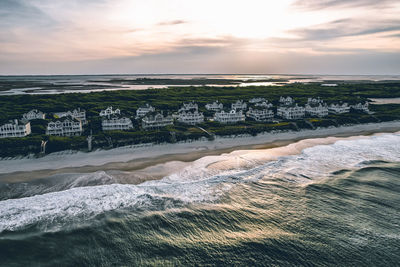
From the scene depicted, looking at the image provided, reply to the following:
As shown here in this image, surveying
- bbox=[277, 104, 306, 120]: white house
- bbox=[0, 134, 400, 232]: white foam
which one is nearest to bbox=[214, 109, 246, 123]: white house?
bbox=[277, 104, 306, 120]: white house

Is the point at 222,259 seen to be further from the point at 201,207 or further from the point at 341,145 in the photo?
the point at 341,145

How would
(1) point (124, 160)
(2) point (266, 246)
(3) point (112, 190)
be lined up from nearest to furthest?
(2) point (266, 246), (3) point (112, 190), (1) point (124, 160)

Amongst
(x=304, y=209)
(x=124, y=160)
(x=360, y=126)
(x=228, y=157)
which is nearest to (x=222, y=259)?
(x=304, y=209)

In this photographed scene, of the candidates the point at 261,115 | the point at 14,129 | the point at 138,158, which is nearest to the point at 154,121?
the point at 138,158

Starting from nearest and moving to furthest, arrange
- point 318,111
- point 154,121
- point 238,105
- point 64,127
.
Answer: point 64,127 < point 154,121 < point 318,111 < point 238,105

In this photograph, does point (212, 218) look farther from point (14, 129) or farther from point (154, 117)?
point (14, 129)

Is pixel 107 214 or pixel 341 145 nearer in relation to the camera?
pixel 107 214
